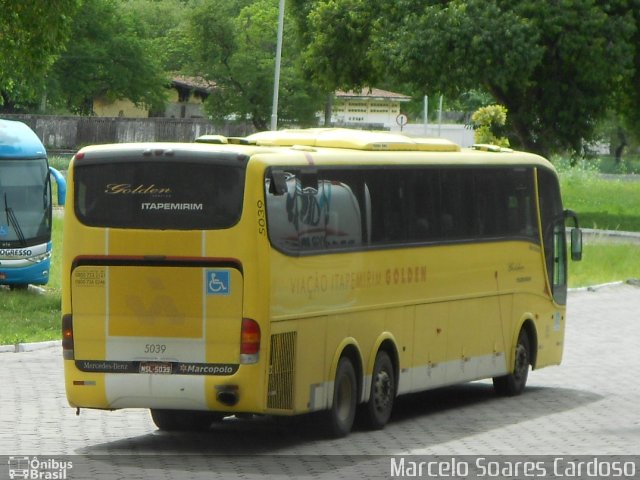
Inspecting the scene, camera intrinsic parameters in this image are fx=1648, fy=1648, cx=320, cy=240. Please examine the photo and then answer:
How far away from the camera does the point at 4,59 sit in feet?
97.9

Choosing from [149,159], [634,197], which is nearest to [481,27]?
[634,197]

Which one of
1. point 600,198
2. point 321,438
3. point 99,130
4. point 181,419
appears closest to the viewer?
point 321,438

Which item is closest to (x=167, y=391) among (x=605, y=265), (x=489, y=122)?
(x=605, y=265)

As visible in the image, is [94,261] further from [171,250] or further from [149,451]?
[149,451]

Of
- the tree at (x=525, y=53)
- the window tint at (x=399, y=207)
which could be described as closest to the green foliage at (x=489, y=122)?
the tree at (x=525, y=53)

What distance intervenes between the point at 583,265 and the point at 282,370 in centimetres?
2612

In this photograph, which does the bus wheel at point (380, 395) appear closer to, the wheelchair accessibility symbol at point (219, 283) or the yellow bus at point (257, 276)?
the yellow bus at point (257, 276)

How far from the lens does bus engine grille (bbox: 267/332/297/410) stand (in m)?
13.7

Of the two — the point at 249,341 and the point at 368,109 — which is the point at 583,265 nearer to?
the point at 249,341

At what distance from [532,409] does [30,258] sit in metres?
18.0

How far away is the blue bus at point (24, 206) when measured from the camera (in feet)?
110

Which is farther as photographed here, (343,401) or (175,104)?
(175,104)

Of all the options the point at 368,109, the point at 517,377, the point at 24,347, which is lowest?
the point at 24,347

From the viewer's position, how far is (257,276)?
13.6m
